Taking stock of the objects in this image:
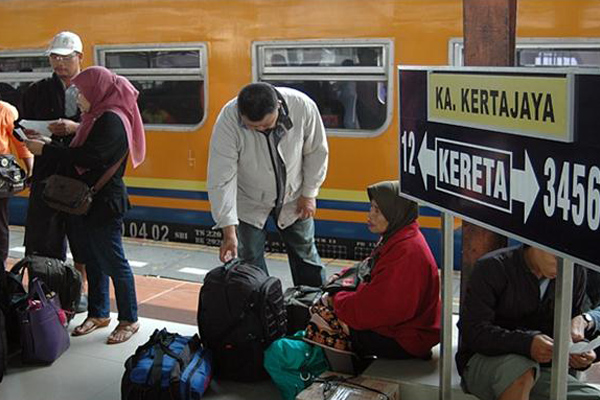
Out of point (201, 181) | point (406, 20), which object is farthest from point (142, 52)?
point (406, 20)

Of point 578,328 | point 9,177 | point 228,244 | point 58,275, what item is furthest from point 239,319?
point 9,177

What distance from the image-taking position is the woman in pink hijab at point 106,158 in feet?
13.0

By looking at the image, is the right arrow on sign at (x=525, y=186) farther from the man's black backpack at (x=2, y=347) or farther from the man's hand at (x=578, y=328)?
the man's black backpack at (x=2, y=347)

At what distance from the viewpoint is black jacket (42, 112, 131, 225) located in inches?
155

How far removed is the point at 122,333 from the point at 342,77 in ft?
8.43

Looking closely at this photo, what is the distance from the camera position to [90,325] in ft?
14.5

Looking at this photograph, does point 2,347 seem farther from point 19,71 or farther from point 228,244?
point 19,71

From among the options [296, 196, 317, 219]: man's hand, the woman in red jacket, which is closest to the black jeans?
[296, 196, 317, 219]: man's hand

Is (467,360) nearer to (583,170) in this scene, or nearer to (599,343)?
(599,343)

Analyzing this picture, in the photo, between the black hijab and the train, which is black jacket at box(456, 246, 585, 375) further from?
the train

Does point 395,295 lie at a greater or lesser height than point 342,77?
lesser

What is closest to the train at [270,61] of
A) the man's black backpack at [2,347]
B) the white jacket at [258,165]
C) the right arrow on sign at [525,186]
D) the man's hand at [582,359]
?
the white jacket at [258,165]

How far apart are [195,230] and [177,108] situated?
108 centimetres

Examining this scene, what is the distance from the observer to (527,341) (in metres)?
2.84
